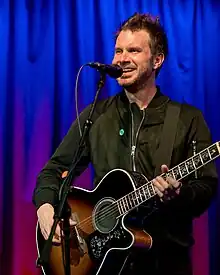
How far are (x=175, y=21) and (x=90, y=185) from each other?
103cm

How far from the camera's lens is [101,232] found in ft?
7.27

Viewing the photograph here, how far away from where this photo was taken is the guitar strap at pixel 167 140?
2254 mm

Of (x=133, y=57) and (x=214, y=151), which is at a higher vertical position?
(x=133, y=57)

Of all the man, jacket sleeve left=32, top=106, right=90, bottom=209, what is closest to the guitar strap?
the man

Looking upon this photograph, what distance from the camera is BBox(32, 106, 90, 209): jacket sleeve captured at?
240 cm

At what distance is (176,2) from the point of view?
3.22 m

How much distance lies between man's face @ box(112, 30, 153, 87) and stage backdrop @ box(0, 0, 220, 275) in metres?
0.71

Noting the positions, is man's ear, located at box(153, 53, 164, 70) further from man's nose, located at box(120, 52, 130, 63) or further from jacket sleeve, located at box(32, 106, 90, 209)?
jacket sleeve, located at box(32, 106, 90, 209)

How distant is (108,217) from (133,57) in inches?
27.2

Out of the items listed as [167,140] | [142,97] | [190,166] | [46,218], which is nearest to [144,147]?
[167,140]

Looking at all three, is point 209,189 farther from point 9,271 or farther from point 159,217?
point 9,271

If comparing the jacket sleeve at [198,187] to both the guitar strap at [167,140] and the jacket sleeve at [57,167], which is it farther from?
the jacket sleeve at [57,167]

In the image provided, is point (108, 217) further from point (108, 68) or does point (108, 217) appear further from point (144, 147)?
point (108, 68)

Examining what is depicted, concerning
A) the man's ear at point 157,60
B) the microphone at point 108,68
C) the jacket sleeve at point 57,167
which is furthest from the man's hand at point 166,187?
the man's ear at point 157,60
